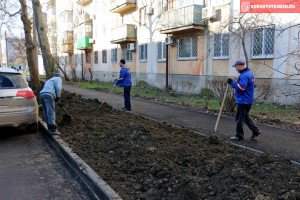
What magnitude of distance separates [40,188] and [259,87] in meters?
11.3

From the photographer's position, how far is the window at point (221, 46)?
16.8 m

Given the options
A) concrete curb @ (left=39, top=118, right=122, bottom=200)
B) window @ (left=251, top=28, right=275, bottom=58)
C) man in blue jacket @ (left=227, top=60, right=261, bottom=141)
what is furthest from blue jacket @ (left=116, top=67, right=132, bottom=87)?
window @ (left=251, top=28, right=275, bottom=58)

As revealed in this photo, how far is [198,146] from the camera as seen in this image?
608 cm

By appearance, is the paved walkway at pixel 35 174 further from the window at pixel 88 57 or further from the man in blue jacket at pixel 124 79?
the window at pixel 88 57

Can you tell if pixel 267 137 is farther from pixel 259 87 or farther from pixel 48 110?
pixel 259 87

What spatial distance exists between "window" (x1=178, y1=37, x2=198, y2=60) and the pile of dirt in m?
12.4

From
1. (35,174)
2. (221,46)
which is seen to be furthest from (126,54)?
(35,174)

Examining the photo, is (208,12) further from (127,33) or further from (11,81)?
(11,81)

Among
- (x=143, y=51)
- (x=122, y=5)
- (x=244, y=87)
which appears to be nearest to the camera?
(x=244, y=87)

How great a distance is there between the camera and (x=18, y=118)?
7316 mm

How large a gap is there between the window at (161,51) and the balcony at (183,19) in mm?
1985

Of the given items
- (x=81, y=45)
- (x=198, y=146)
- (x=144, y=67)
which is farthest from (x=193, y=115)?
(x=81, y=45)

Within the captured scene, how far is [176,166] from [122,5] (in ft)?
77.7

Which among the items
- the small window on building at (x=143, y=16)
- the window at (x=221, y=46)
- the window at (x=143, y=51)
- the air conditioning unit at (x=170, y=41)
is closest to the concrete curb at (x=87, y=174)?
the window at (x=221, y=46)
